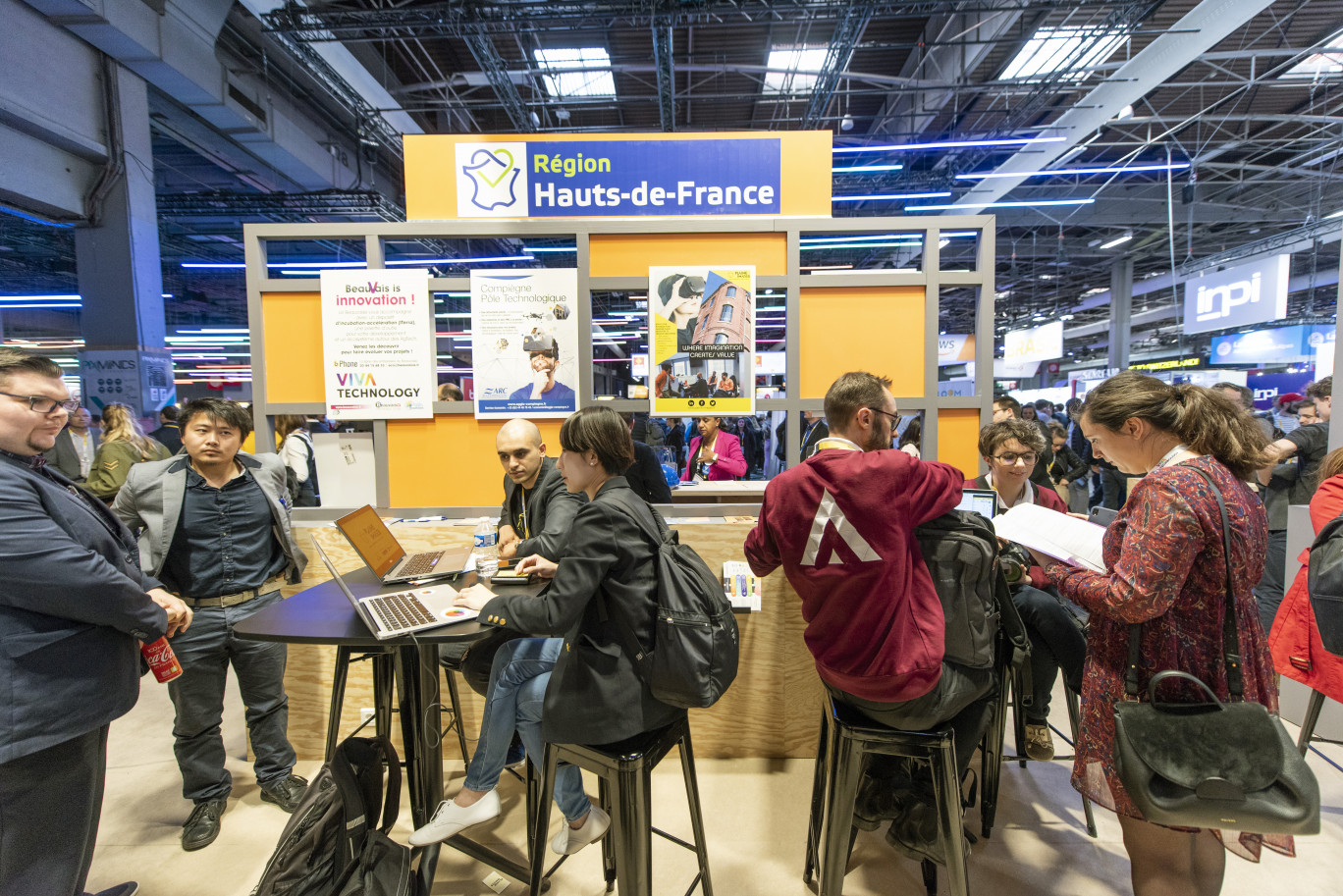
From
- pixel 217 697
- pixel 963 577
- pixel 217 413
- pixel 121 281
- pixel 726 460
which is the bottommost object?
pixel 217 697

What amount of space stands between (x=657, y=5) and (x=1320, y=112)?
10012mm

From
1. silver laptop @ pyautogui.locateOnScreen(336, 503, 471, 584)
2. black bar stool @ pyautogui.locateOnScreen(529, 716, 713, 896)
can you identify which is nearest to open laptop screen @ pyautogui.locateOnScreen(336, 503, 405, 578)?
silver laptop @ pyautogui.locateOnScreen(336, 503, 471, 584)

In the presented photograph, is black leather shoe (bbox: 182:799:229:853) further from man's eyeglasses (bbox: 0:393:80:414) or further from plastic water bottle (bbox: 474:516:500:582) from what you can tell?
man's eyeglasses (bbox: 0:393:80:414)

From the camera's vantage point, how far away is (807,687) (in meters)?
2.78

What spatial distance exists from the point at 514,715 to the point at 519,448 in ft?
3.38

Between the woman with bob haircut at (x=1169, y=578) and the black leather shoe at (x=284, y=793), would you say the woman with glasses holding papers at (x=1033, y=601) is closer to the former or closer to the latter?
the woman with bob haircut at (x=1169, y=578)

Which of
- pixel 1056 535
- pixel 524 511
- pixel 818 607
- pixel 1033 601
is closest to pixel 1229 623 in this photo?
pixel 1056 535

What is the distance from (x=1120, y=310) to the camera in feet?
47.2

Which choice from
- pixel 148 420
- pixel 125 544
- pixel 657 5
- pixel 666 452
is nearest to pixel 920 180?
pixel 657 5

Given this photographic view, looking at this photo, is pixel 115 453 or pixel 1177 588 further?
pixel 115 453

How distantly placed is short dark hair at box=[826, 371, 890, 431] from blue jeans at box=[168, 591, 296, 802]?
246cm

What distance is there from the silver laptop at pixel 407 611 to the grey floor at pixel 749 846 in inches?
45.9

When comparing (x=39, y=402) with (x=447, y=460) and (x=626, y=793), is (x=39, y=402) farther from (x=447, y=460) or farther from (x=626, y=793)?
(x=626, y=793)

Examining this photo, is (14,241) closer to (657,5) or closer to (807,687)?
(657,5)
